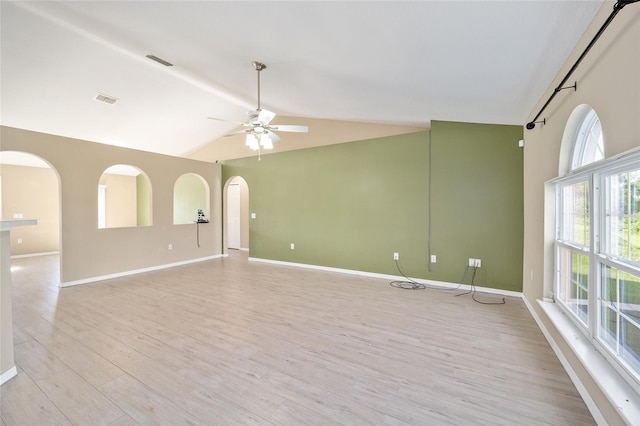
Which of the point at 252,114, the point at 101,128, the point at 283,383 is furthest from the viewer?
the point at 101,128

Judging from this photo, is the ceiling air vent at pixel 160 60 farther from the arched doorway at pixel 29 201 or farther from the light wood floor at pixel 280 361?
the arched doorway at pixel 29 201

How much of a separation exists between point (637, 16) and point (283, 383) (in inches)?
113

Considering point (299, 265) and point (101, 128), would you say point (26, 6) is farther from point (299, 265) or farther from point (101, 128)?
point (299, 265)

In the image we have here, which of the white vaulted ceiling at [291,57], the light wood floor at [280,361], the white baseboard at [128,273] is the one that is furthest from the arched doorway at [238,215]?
the light wood floor at [280,361]

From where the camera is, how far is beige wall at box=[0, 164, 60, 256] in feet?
21.4

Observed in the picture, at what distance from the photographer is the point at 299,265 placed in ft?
18.9

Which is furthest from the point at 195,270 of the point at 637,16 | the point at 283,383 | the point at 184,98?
the point at 637,16

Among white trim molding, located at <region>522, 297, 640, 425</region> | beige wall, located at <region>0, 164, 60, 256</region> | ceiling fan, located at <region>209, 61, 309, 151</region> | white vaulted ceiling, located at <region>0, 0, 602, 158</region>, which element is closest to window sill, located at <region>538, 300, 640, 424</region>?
white trim molding, located at <region>522, 297, 640, 425</region>

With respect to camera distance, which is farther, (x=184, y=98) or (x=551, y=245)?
(x=184, y=98)

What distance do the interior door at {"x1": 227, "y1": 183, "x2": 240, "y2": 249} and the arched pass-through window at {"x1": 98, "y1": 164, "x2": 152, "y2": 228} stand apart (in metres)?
2.58

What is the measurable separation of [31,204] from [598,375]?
1059cm

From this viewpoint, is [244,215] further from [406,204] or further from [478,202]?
[478,202]

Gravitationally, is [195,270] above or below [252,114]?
below

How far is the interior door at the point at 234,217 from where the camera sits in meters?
8.10
